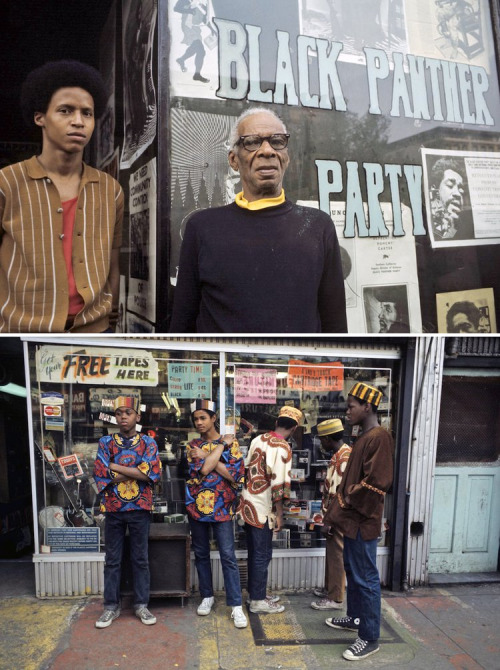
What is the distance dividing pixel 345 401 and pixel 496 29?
191 centimetres

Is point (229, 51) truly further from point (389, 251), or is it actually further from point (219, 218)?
point (389, 251)

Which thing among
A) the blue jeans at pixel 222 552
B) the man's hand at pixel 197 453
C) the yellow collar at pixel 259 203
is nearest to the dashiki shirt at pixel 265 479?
the blue jeans at pixel 222 552

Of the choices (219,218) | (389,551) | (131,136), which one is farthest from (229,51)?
(389,551)

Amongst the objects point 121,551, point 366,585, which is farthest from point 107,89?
point 366,585

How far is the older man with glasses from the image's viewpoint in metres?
1.31

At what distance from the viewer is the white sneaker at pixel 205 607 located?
105 inches

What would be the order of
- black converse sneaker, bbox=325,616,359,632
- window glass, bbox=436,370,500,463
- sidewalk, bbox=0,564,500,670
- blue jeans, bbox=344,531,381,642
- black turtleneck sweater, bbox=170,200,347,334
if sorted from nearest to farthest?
black turtleneck sweater, bbox=170,200,347,334, sidewalk, bbox=0,564,500,670, blue jeans, bbox=344,531,381,642, black converse sneaker, bbox=325,616,359,632, window glass, bbox=436,370,500,463

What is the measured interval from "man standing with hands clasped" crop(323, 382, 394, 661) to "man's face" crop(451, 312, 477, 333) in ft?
2.30

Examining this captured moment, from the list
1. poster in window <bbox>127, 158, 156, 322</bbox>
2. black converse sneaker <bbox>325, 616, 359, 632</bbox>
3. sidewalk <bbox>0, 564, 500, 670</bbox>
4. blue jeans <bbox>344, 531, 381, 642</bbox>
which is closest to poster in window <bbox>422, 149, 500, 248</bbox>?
poster in window <bbox>127, 158, 156, 322</bbox>

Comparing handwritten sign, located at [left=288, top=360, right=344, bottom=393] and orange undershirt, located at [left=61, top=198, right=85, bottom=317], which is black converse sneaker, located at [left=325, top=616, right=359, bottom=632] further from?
orange undershirt, located at [left=61, top=198, right=85, bottom=317]

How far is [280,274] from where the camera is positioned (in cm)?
130

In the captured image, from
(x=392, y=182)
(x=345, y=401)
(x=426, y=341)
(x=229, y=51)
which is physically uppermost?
(x=229, y=51)

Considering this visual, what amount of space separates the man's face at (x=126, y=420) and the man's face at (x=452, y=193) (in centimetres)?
162

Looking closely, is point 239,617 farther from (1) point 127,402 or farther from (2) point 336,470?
(1) point 127,402
